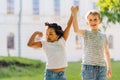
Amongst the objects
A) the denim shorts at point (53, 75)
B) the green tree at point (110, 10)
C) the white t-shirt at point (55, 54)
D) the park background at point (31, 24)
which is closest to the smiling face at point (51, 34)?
the white t-shirt at point (55, 54)

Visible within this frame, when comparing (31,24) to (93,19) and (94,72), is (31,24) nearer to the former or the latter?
(93,19)

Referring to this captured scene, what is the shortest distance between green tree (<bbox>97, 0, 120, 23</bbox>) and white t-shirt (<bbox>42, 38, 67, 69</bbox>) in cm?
582

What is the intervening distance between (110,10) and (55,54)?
659 cm

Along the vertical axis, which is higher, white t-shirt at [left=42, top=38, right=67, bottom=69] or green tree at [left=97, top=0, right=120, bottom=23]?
green tree at [left=97, top=0, right=120, bottom=23]

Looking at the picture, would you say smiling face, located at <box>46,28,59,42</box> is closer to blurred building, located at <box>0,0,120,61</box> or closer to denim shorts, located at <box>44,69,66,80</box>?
denim shorts, located at <box>44,69,66,80</box>

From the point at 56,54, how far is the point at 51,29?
1.18 ft

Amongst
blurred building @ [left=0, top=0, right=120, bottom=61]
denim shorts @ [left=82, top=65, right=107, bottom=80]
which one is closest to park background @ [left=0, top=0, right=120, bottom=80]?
blurred building @ [left=0, top=0, right=120, bottom=61]

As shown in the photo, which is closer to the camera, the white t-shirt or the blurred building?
the white t-shirt

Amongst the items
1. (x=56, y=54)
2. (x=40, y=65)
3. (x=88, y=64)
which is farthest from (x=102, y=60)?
(x=40, y=65)

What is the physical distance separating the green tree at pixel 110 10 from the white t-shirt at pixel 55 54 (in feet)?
19.1

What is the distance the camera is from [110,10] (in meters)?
13.1

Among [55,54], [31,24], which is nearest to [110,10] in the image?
[55,54]

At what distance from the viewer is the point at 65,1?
4681 cm

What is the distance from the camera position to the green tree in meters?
12.5
